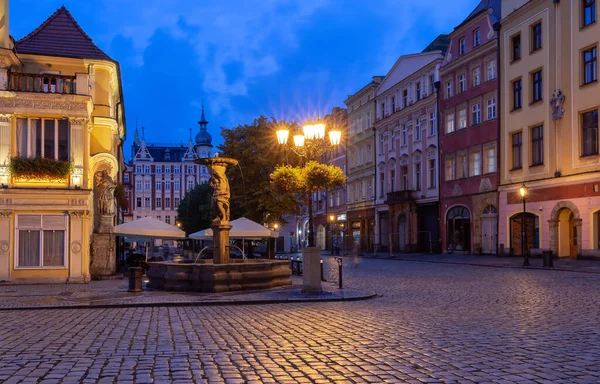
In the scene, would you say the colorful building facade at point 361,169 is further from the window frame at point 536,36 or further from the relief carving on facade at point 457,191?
the window frame at point 536,36

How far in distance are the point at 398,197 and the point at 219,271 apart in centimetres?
3543

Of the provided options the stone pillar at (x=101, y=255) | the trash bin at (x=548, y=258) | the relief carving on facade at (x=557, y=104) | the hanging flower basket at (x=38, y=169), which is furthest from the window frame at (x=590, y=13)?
the hanging flower basket at (x=38, y=169)

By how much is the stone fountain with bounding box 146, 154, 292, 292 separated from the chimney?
1057 centimetres

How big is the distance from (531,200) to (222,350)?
31777 millimetres

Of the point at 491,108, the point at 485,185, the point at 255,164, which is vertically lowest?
the point at 485,185

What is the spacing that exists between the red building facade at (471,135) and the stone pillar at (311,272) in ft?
83.5

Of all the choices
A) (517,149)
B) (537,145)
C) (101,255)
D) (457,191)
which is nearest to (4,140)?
(101,255)

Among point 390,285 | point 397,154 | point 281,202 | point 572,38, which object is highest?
point 572,38

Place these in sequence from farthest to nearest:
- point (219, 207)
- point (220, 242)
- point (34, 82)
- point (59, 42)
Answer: point (59, 42) → point (34, 82) → point (219, 207) → point (220, 242)

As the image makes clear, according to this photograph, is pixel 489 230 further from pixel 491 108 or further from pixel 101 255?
pixel 101 255

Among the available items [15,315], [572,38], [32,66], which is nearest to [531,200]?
[572,38]

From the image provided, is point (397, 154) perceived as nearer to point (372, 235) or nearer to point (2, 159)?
point (372, 235)

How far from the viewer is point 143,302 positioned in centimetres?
1555

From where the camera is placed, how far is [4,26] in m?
25.1
